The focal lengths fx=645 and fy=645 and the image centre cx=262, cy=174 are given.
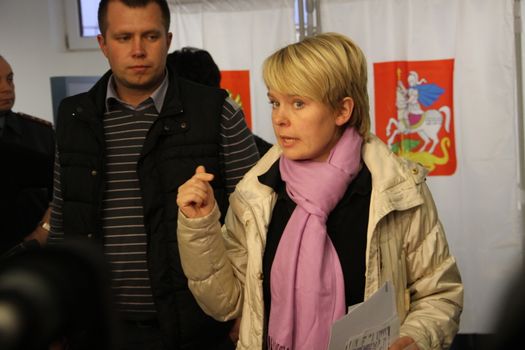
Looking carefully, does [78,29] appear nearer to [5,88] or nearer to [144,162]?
[5,88]

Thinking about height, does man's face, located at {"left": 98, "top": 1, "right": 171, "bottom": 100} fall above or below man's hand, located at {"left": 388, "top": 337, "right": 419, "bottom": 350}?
above

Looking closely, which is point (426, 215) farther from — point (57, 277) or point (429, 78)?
point (429, 78)

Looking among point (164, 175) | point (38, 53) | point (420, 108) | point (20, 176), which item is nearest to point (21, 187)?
point (20, 176)

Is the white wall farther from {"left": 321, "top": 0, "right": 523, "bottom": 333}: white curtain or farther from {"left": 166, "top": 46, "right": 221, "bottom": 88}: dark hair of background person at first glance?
{"left": 166, "top": 46, "right": 221, "bottom": 88}: dark hair of background person

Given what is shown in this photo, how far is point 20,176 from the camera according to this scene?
2.23 metres

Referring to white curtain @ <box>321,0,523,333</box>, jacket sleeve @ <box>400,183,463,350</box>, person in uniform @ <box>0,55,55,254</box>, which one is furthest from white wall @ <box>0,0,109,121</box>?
jacket sleeve @ <box>400,183,463,350</box>

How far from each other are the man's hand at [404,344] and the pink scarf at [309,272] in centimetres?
15

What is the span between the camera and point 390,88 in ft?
12.7

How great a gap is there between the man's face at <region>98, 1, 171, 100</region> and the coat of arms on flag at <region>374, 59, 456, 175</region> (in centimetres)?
199

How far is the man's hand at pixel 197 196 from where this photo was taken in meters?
1.58

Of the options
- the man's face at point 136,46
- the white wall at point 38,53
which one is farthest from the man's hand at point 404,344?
the white wall at point 38,53

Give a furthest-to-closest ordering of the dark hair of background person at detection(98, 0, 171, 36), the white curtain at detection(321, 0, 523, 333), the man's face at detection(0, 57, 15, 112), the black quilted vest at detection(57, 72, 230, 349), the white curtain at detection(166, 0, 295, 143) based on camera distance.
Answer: the white curtain at detection(166, 0, 295, 143) → the white curtain at detection(321, 0, 523, 333) → the man's face at detection(0, 57, 15, 112) → the dark hair of background person at detection(98, 0, 171, 36) → the black quilted vest at detection(57, 72, 230, 349)

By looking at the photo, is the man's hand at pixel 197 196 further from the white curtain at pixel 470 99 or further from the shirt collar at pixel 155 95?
the white curtain at pixel 470 99

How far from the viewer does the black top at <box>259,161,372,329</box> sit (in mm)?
1651
